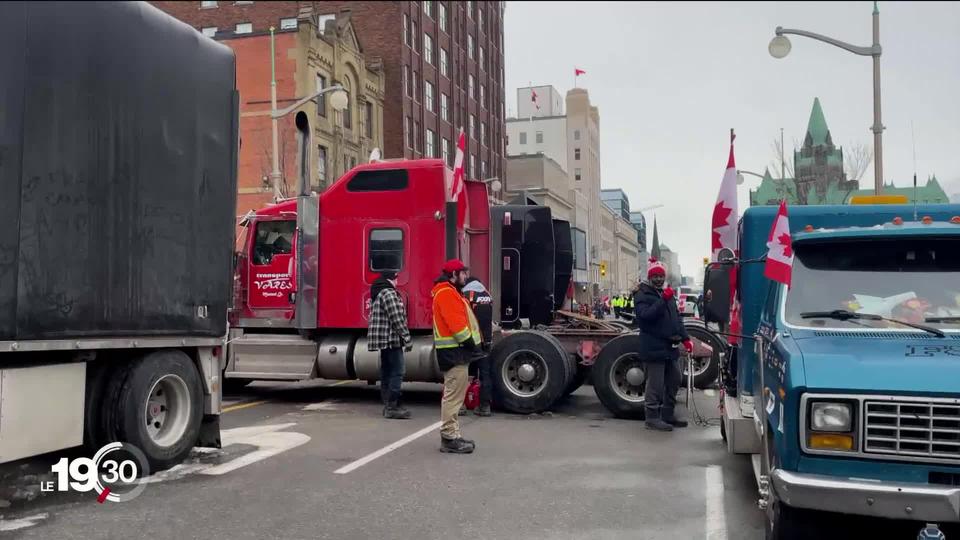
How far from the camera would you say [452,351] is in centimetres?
793

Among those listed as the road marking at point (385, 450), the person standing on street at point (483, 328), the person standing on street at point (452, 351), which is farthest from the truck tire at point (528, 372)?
the person standing on street at point (452, 351)

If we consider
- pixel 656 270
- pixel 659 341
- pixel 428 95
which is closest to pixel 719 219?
pixel 656 270

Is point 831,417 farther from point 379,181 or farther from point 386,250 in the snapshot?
point 379,181

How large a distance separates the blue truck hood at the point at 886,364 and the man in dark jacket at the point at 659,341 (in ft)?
14.3

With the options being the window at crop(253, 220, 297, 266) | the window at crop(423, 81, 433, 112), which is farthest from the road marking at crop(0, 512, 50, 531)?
the window at crop(423, 81, 433, 112)

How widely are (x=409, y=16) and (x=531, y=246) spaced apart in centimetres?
4113

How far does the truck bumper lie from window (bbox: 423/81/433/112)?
4902 cm

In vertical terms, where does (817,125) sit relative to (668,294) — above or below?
above

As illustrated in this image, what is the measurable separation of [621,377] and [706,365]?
2994 millimetres

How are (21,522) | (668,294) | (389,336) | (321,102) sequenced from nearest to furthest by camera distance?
(21,522), (668,294), (389,336), (321,102)

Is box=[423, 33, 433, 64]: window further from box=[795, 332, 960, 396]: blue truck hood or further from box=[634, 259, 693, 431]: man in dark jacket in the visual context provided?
box=[795, 332, 960, 396]: blue truck hood

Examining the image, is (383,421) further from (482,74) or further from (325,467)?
(482,74)

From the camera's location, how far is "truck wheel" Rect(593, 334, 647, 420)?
1016 centimetres

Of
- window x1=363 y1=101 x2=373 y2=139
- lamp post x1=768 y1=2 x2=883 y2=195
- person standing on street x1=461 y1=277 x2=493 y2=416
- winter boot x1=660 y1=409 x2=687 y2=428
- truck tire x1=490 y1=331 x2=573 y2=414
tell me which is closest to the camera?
winter boot x1=660 y1=409 x2=687 y2=428
